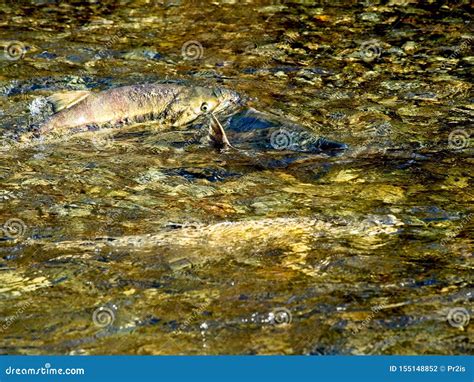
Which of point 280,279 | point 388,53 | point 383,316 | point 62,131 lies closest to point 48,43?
point 62,131

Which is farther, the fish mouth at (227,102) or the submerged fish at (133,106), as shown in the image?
the fish mouth at (227,102)

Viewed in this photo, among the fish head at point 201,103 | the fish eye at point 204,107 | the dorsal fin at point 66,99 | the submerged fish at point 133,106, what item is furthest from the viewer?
the fish eye at point 204,107

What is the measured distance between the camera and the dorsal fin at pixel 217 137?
7.32 m

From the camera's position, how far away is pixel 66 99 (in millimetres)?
8125

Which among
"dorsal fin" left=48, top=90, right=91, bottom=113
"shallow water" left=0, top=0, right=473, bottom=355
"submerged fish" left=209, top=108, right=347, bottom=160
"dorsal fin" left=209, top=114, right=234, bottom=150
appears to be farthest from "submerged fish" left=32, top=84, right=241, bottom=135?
"dorsal fin" left=209, top=114, right=234, bottom=150

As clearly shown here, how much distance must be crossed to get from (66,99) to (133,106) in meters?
0.63

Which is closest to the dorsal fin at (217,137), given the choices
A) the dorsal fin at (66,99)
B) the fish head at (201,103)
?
the fish head at (201,103)

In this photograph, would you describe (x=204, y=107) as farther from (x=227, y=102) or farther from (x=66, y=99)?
(x=66, y=99)

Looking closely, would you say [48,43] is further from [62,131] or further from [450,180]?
[450,180]

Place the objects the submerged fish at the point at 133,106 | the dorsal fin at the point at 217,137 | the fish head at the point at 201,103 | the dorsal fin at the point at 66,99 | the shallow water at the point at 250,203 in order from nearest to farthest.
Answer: the shallow water at the point at 250,203 → the dorsal fin at the point at 217,137 → the submerged fish at the point at 133,106 → the dorsal fin at the point at 66,99 → the fish head at the point at 201,103

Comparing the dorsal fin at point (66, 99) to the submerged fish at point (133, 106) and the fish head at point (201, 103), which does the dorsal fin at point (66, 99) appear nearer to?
the submerged fish at point (133, 106)

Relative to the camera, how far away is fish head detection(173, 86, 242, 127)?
8.21m

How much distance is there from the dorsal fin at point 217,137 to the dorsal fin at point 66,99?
4.79ft

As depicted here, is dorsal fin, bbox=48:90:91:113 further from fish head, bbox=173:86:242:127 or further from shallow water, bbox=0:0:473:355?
fish head, bbox=173:86:242:127
